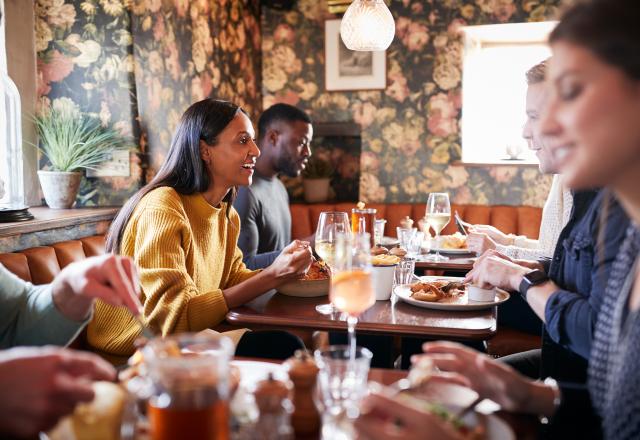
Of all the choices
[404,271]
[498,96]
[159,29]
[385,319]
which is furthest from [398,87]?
[385,319]

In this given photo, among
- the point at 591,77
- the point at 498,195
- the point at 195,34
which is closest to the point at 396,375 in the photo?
the point at 591,77

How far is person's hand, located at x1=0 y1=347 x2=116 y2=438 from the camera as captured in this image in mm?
907

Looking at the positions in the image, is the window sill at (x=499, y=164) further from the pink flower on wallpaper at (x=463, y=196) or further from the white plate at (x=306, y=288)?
the white plate at (x=306, y=288)

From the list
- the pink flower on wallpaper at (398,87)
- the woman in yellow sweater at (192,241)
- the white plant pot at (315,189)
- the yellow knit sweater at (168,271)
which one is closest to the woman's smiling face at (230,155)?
the woman in yellow sweater at (192,241)

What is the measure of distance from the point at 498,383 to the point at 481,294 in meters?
0.87

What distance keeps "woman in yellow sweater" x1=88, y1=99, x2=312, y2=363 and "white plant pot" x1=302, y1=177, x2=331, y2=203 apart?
264cm

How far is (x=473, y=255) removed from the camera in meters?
3.22

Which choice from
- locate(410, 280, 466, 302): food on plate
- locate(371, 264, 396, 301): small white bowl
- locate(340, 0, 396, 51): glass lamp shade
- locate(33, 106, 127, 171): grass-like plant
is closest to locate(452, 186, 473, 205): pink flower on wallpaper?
locate(340, 0, 396, 51): glass lamp shade

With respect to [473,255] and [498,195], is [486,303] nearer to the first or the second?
[473,255]

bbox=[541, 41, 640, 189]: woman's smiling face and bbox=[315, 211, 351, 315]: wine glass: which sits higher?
bbox=[541, 41, 640, 189]: woman's smiling face

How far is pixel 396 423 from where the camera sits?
954 mm

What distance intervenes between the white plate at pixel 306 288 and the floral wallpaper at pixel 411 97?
10.4 ft

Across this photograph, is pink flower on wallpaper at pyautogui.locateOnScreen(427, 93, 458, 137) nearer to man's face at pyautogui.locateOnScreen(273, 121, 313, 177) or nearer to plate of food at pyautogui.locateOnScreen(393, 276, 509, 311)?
man's face at pyautogui.locateOnScreen(273, 121, 313, 177)

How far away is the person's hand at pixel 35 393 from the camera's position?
0.91 metres
